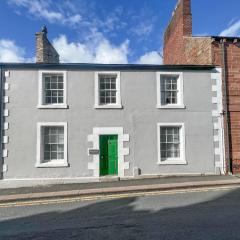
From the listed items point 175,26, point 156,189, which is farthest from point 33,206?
point 175,26

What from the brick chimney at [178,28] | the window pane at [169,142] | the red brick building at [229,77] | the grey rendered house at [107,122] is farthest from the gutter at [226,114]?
the brick chimney at [178,28]

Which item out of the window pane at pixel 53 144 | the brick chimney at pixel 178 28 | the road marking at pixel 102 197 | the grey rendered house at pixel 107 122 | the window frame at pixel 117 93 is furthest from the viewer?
the brick chimney at pixel 178 28

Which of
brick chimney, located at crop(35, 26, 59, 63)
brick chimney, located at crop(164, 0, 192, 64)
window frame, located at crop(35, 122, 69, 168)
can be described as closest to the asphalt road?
window frame, located at crop(35, 122, 69, 168)

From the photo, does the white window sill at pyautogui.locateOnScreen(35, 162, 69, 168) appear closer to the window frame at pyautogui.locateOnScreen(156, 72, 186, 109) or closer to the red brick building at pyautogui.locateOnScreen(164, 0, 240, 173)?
the window frame at pyautogui.locateOnScreen(156, 72, 186, 109)

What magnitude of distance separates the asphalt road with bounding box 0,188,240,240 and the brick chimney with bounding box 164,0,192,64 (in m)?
12.4

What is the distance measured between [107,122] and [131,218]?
26.8 ft

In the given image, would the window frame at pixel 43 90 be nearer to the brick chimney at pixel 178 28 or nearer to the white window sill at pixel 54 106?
the white window sill at pixel 54 106

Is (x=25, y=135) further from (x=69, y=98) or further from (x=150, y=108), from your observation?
(x=150, y=108)

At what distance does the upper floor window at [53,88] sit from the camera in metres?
15.5

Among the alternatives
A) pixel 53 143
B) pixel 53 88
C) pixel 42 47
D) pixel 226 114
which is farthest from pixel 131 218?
pixel 42 47

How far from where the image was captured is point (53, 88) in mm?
15664

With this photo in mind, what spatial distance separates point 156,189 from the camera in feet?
39.1

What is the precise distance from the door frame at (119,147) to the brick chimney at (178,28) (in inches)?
330

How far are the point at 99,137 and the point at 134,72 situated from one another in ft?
12.4
